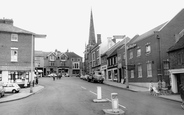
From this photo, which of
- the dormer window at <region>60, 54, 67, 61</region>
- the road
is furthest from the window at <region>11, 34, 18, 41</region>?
the dormer window at <region>60, 54, 67, 61</region>

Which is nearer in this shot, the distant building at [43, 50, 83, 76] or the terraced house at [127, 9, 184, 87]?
the terraced house at [127, 9, 184, 87]

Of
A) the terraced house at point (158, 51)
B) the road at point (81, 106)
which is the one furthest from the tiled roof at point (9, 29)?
the terraced house at point (158, 51)

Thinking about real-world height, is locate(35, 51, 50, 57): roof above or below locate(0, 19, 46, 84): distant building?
above

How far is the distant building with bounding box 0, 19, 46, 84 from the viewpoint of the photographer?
3250 cm

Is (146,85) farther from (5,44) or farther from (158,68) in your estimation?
(5,44)

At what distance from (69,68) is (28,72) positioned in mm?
48692

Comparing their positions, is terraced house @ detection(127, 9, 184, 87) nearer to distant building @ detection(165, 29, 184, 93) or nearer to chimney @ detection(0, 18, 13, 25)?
distant building @ detection(165, 29, 184, 93)

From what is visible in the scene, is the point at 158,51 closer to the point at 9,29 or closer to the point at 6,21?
the point at 9,29

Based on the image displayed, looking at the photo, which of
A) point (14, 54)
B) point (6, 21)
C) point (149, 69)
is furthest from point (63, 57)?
point (149, 69)

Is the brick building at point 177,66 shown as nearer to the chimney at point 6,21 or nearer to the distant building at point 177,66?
the distant building at point 177,66

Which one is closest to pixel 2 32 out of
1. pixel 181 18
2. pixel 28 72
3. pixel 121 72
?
pixel 28 72

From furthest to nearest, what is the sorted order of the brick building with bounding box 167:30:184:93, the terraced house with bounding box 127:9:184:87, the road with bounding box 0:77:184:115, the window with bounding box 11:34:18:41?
the window with bounding box 11:34:18:41
the terraced house with bounding box 127:9:184:87
the brick building with bounding box 167:30:184:93
the road with bounding box 0:77:184:115

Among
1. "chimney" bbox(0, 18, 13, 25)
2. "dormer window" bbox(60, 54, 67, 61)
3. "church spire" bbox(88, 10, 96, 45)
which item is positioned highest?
"church spire" bbox(88, 10, 96, 45)

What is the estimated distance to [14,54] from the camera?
33.6 metres
